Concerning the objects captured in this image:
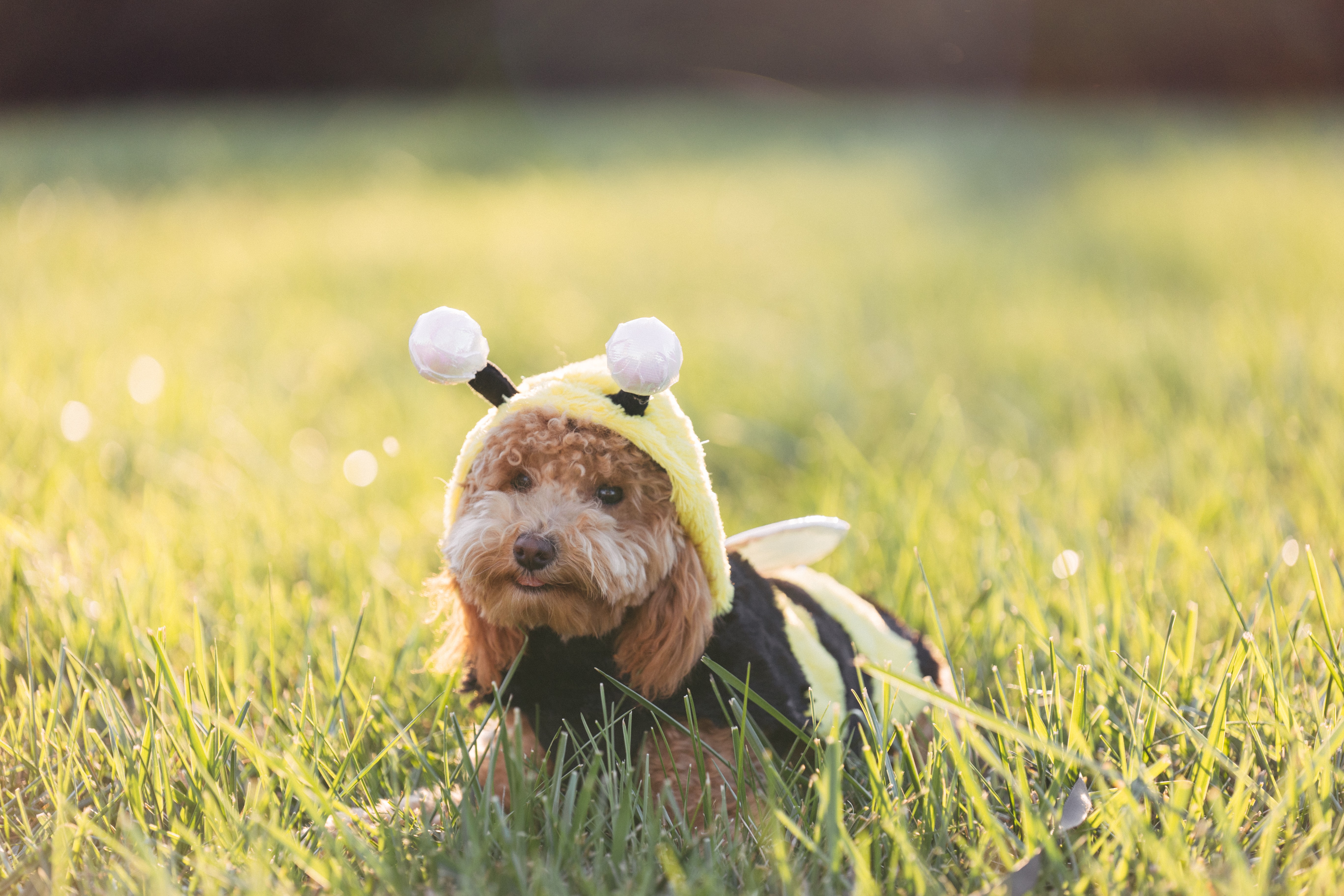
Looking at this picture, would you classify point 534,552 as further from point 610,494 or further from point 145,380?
point 145,380

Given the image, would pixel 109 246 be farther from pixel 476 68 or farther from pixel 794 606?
pixel 476 68

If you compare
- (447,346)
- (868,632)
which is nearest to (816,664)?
(868,632)

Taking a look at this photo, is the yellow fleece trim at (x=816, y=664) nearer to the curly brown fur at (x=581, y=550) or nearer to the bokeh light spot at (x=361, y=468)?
the curly brown fur at (x=581, y=550)

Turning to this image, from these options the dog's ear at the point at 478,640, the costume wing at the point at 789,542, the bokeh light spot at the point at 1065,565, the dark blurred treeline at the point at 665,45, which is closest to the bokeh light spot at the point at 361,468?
the dog's ear at the point at 478,640

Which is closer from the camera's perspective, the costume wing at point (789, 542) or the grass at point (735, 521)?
the grass at point (735, 521)

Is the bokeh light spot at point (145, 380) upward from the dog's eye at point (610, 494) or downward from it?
upward

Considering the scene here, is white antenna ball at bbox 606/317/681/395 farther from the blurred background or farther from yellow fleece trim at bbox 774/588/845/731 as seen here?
the blurred background
